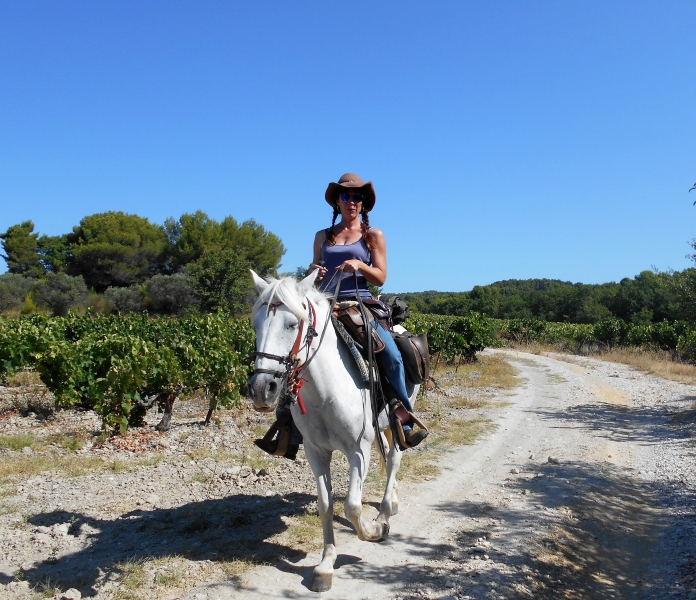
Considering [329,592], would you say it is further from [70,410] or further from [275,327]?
[70,410]

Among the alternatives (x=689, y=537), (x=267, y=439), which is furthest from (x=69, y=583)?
(x=689, y=537)

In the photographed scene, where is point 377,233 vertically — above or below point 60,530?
above

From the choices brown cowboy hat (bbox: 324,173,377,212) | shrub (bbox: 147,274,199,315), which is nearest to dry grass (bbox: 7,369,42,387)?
brown cowboy hat (bbox: 324,173,377,212)

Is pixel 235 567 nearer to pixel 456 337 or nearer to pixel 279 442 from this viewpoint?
pixel 279 442

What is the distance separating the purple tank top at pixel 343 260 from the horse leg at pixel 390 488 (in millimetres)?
1478

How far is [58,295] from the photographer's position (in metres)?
37.9

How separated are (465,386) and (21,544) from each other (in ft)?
44.6

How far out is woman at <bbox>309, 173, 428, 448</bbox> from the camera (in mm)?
4297

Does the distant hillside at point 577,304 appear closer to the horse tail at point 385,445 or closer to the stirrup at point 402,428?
the horse tail at point 385,445

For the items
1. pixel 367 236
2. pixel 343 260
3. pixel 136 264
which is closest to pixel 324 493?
pixel 343 260

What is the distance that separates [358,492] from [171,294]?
130ft

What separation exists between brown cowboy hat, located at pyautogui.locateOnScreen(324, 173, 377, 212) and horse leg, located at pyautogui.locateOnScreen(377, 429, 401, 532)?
216 centimetres

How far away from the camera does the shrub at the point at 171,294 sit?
40.7 metres

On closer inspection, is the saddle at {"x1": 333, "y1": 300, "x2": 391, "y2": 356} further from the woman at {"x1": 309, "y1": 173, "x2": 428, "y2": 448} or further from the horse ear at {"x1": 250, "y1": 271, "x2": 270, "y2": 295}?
the horse ear at {"x1": 250, "y1": 271, "x2": 270, "y2": 295}
